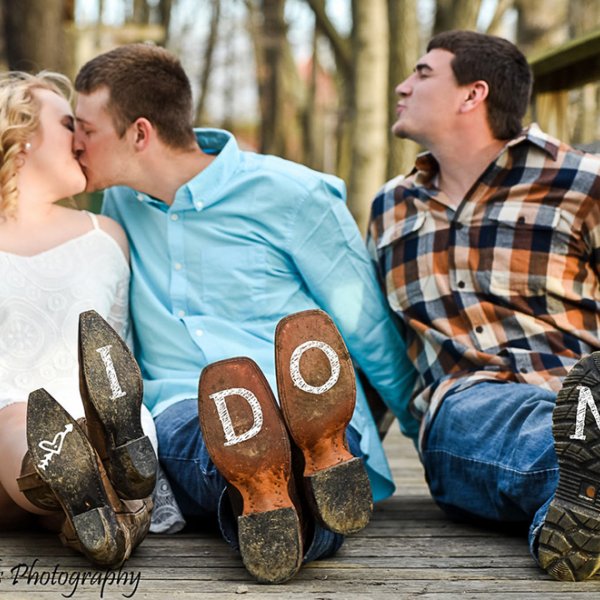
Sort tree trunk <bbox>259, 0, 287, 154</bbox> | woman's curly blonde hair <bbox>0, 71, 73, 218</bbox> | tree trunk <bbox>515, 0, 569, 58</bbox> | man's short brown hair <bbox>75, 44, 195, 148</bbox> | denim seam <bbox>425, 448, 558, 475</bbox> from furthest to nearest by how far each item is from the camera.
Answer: tree trunk <bbox>259, 0, 287, 154</bbox> → tree trunk <bbox>515, 0, 569, 58</bbox> → man's short brown hair <bbox>75, 44, 195, 148</bbox> → woman's curly blonde hair <bbox>0, 71, 73, 218</bbox> → denim seam <bbox>425, 448, 558, 475</bbox>

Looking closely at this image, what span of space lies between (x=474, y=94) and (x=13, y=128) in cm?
138

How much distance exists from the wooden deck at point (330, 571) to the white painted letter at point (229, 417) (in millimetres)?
308

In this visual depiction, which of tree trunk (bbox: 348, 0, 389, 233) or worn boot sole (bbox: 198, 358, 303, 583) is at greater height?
tree trunk (bbox: 348, 0, 389, 233)

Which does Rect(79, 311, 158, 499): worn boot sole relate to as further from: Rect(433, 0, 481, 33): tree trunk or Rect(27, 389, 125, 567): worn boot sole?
Rect(433, 0, 481, 33): tree trunk

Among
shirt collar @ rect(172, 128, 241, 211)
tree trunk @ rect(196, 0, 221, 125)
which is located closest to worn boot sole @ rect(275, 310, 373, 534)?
shirt collar @ rect(172, 128, 241, 211)

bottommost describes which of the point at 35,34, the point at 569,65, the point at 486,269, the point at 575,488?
the point at 575,488

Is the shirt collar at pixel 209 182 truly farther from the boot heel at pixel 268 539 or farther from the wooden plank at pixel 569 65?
the wooden plank at pixel 569 65

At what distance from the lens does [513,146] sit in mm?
2912

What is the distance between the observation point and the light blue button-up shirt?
114 inches

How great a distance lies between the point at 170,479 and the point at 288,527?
0.67 metres

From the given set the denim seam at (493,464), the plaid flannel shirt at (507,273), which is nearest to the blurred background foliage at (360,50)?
the plaid flannel shirt at (507,273)

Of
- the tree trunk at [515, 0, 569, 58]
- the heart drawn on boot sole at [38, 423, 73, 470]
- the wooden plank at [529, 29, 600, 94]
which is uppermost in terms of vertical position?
the tree trunk at [515, 0, 569, 58]

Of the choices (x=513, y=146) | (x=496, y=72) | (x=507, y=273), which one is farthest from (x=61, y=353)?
(x=496, y=72)

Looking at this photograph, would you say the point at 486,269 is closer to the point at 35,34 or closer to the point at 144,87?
the point at 144,87
